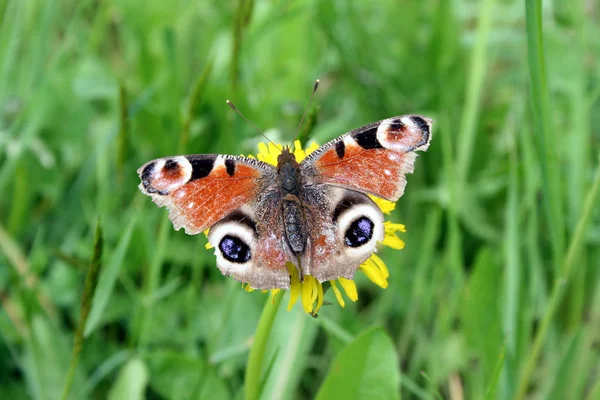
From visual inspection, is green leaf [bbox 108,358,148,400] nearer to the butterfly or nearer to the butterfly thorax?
the butterfly

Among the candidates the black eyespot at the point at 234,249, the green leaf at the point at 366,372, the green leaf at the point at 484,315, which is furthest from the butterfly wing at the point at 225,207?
the green leaf at the point at 484,315

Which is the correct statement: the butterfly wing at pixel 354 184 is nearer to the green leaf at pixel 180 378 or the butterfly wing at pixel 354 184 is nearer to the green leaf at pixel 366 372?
the green leaf at pixel 366 372

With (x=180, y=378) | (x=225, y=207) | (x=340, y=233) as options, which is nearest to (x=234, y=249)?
(x=225, y=207)

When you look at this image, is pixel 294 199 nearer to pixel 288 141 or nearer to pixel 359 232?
pixel 359 232

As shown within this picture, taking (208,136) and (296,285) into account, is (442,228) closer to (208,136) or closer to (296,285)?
(208,136)

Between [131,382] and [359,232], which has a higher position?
[359,232]

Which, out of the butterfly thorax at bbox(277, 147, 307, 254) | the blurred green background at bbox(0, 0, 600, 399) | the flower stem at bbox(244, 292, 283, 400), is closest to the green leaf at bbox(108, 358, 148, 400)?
the blurred green background at bbox(0, 0, 600, 399)
